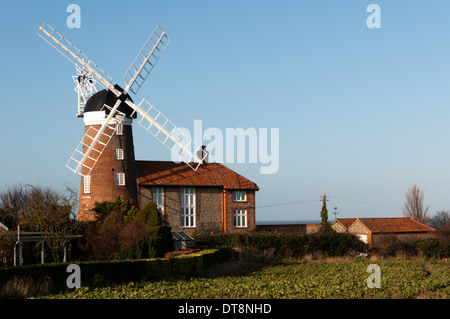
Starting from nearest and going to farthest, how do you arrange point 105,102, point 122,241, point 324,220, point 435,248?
point 122,241, point 105,102, point 435,248, point 324,220

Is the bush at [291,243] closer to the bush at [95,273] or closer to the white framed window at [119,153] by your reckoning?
the white framed window at [119,153]

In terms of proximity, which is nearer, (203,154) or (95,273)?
(95,273)

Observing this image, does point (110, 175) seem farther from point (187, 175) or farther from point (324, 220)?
point (324, 220)

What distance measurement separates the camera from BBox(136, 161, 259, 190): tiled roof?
43844 millimetres

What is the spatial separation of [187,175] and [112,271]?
20263 millimetres

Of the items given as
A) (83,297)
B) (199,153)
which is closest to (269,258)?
(199,153)

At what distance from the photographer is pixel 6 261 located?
2803 centimetres

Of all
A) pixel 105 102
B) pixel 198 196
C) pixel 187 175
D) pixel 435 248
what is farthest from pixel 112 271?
pixel 435 248

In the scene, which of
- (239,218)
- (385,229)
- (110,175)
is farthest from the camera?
(385,229)

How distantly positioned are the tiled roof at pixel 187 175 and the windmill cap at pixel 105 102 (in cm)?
486

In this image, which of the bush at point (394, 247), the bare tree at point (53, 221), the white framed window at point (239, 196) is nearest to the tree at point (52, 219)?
the bare tree at point (53, 221)

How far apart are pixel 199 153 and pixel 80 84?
35.7ft

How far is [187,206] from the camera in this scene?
146 ft
